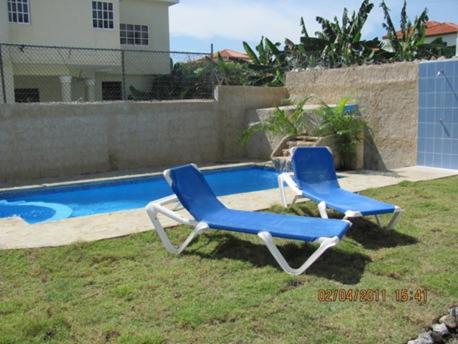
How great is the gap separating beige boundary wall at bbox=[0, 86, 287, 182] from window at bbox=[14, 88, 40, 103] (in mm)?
9594

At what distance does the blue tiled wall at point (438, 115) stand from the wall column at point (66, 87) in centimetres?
1472

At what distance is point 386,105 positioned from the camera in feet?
44.5

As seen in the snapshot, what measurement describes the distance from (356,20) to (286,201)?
1823 cm

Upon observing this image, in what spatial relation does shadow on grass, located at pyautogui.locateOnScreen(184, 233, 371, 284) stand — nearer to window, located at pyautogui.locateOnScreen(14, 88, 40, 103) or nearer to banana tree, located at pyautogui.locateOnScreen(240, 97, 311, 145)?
banana tree, located at pyautogui.locateOnScreen(240, 97, 311, 145)

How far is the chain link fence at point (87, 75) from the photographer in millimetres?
20406

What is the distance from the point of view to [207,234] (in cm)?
655

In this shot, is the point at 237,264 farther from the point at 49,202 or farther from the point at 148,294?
the point at 49,202

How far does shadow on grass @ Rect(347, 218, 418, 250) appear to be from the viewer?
20.0 feet

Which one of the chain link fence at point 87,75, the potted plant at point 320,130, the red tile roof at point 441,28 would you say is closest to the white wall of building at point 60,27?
the chain link fence at point 87,75

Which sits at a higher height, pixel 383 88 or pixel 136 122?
pixel 383 88

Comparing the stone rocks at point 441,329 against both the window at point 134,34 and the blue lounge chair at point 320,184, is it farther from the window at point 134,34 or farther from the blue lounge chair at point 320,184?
the window at point 134,34

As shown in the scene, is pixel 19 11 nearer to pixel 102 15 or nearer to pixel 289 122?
pixel 102 15

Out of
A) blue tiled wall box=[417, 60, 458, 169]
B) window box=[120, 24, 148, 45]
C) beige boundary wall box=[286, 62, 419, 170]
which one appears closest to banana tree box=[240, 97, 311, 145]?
beige boundary wall box=[286, 62, 419, 170]

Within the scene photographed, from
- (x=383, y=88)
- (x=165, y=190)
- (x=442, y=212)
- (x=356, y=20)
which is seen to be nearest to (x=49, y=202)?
(x=165, y=190)
